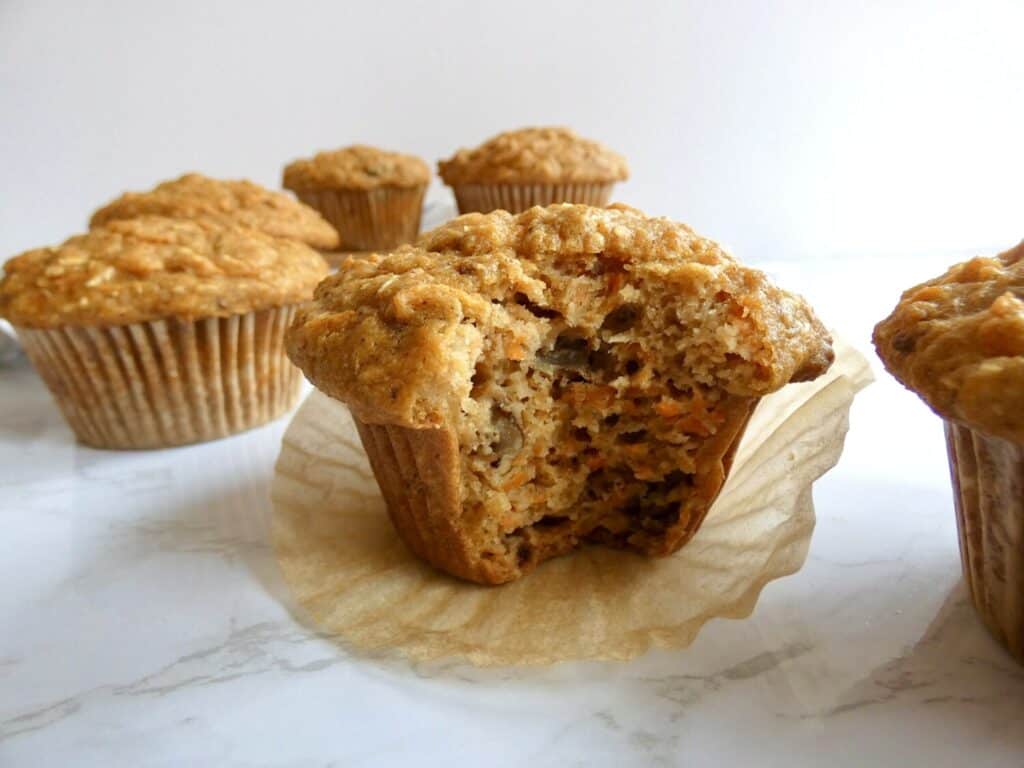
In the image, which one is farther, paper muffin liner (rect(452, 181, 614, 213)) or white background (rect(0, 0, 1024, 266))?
white background (rect(0, 0, 1024, 266))

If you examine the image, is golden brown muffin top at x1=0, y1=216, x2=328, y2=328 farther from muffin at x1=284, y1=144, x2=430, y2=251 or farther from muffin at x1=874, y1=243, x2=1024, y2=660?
muffin at x1=284, y1=144, x2=430, y2=251

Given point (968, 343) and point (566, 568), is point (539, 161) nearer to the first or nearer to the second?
point (566, 568)

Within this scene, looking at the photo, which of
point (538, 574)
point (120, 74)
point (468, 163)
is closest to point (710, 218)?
point (468, 163)

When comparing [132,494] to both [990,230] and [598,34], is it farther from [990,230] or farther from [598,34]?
[990,230]

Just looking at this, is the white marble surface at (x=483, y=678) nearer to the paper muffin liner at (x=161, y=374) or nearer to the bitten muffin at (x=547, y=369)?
the bitten muffin at (x=547, y=369)

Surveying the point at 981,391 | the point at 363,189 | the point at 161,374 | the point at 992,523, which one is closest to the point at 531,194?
the point at 363,189

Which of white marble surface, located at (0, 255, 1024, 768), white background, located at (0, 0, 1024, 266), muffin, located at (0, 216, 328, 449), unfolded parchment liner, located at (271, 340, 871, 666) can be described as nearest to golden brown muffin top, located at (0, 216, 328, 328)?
muffin, located at (0, 216, 328, 449)

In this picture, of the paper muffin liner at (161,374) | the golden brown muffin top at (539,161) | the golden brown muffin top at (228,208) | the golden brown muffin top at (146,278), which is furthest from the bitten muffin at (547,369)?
the golden brown muffin top at (539,161)
